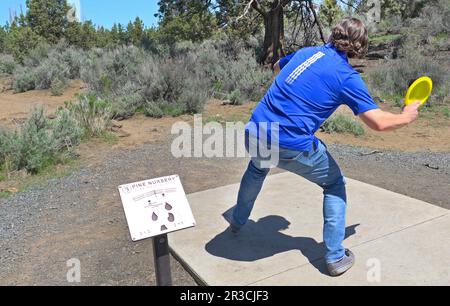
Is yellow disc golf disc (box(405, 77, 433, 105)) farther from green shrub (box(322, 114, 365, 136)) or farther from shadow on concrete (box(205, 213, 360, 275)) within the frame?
green shrub (box(322, 114, 365, 136))

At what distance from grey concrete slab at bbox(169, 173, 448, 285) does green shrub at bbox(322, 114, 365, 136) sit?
3.32 meters

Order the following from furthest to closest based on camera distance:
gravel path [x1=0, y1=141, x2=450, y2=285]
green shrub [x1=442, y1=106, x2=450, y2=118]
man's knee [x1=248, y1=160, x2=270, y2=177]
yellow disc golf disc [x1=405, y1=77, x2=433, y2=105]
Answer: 1. green shrub [x1=442, y1=106, x2=450, y2=118]
2. gravel path [x1=0, y1=141, x2=450, y2=285]
3. man's knee [x1=248, y1=160, x2=270, y2=177]
4. yellow disc golf disc [x1=405, y1=77, x2=433, y2=105]

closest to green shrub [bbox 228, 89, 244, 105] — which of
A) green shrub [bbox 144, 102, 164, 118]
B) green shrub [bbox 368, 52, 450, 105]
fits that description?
green shrub [bbox 144, 102, 164, 118]

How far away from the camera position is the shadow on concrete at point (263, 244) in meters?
3.37

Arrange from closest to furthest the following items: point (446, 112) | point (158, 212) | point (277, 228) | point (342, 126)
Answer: point (158, 212)
point (277, 228)
point (342, 126)
point (446, 112)

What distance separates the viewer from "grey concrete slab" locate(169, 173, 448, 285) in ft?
10.6

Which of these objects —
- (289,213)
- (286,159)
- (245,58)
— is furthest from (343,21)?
(245,58)

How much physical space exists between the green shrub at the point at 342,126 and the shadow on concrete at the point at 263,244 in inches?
173

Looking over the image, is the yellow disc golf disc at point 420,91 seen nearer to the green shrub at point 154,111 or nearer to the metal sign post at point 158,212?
the metal sign post at point 158,212

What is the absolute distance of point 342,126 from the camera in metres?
8.02

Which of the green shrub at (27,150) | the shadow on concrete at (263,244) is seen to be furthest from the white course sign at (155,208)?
the green shrub at (27,150)

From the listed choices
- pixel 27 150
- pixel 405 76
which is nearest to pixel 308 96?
pixel 27 150

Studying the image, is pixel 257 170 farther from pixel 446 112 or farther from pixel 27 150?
pixel 446 112

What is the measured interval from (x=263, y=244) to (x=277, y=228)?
0.33 m
